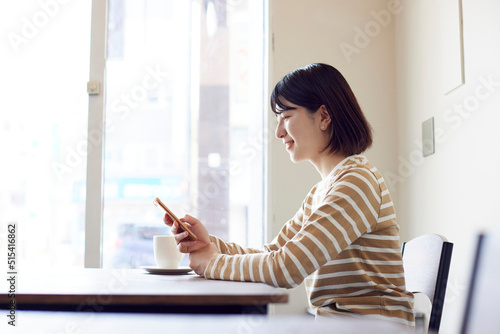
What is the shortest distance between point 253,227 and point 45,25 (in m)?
1.48

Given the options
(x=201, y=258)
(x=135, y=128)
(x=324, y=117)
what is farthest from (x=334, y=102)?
(x=135, y=128)

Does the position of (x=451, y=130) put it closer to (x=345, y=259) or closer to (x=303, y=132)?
(x=303, y=132)

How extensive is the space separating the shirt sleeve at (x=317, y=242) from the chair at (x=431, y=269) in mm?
176

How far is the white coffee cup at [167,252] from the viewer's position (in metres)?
1.42

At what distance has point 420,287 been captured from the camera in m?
1.34

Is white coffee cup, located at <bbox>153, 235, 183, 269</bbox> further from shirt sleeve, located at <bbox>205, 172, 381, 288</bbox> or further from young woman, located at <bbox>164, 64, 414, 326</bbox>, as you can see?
shirt sleeve, located at <bbox>205, 172, 381, 288</bbox>

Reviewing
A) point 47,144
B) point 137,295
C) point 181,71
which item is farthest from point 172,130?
point 137,295

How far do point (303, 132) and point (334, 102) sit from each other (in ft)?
0.40

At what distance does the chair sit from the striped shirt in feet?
0.20

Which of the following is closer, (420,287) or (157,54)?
(420,287)

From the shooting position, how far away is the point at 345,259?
4.15 feet

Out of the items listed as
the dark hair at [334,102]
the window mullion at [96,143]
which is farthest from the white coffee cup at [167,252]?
the window mullion at [96,143]

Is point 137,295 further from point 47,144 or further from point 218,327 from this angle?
point 47,144

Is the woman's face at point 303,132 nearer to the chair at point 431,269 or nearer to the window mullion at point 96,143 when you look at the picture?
the chair at point 431,269
